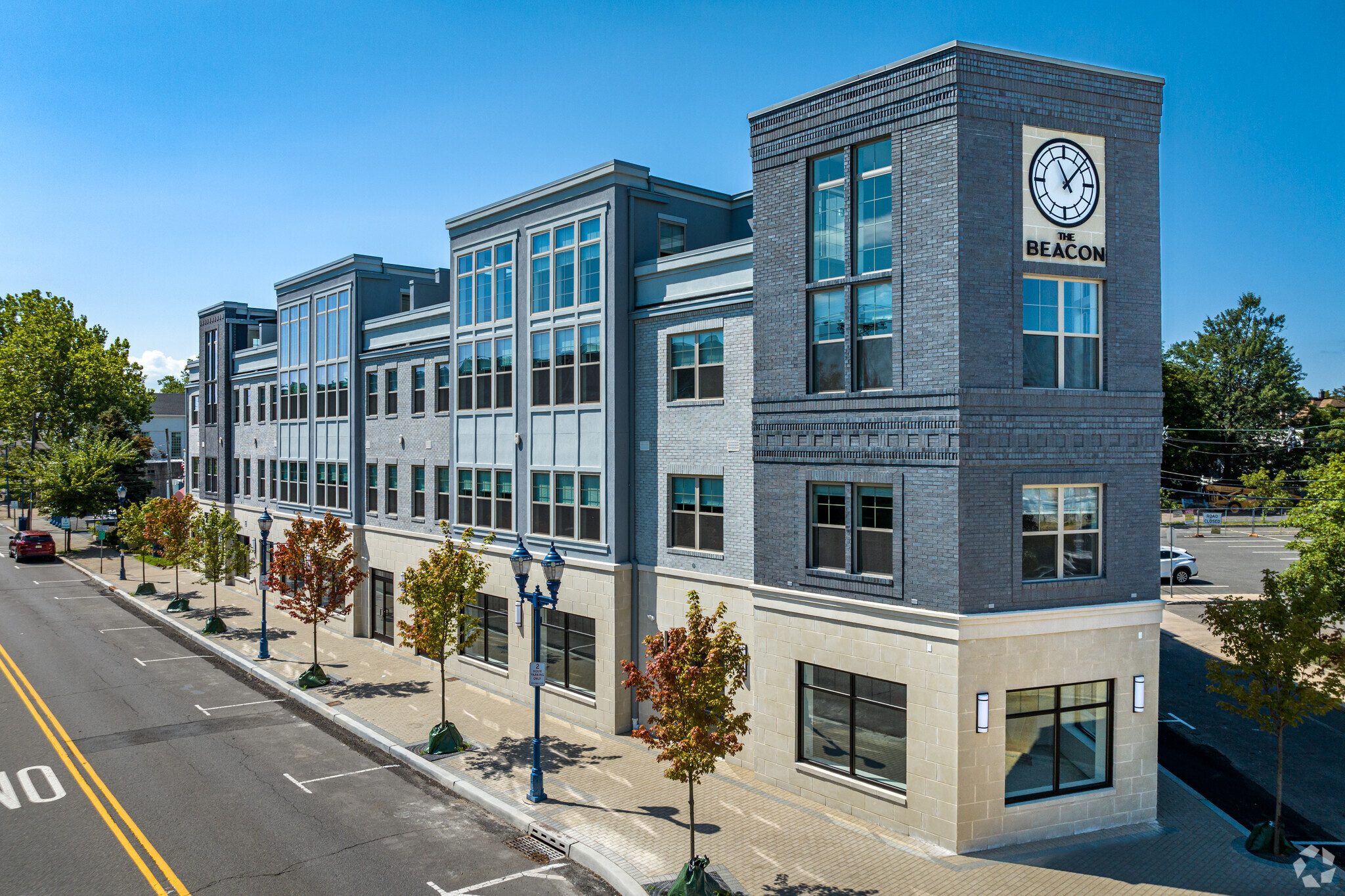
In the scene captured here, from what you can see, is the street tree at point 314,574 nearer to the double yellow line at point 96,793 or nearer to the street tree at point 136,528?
the double yellow line at point 96,793

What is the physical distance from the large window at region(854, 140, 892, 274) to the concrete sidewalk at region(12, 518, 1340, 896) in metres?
10.6

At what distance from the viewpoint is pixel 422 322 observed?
28703 mm

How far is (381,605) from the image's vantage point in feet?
102

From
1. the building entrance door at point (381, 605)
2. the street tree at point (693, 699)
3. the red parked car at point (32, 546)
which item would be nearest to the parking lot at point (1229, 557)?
the street tree at point (693, 699)

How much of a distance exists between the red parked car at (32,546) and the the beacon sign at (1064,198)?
60531 millimetres

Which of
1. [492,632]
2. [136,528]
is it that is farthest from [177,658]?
[136,528]

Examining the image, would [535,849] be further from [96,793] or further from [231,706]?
[231,706]

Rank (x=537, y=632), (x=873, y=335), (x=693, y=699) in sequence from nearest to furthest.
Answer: (x=693, y=699)
(x=873, y=335)
(x=537, y=632)

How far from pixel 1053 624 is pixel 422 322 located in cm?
2228

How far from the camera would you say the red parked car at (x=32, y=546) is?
5159 centimetres

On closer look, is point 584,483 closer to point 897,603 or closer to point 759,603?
point 759,603

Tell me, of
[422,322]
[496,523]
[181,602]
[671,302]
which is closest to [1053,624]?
[671,302]

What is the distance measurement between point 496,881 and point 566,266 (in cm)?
1515

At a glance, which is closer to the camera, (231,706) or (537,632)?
(537,632)
